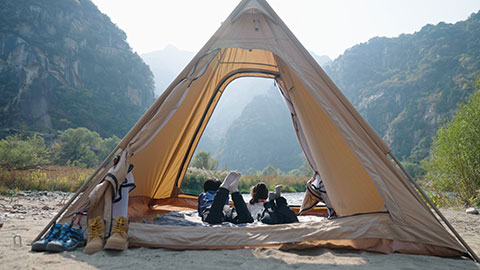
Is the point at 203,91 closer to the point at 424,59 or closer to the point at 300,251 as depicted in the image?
the point at 300,251

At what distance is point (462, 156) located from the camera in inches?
263

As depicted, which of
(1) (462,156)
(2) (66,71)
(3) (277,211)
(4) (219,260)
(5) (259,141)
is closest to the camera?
(4) (219,260)

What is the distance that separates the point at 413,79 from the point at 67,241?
67537mm

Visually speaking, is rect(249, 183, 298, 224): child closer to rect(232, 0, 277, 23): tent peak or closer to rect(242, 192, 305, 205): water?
rect(232, 0, 277, 23): tent peak

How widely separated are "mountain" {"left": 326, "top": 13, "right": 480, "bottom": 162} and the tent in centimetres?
3684

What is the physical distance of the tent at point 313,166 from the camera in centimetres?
264

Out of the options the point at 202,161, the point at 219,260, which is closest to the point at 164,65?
the point at 202,161

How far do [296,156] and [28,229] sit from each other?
64138 millimetres

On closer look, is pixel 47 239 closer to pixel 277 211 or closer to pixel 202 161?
pixel 277 211

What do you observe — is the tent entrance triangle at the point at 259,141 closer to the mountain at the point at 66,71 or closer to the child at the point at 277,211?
the mountain at the point at 66,71

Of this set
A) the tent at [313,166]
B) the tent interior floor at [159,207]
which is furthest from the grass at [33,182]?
the tent at [313,166]

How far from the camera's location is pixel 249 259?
2.36 m

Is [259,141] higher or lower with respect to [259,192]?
higher

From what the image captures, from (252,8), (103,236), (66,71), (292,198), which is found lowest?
(292,198)
